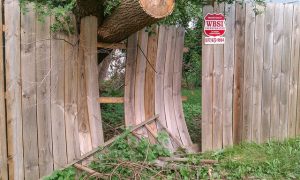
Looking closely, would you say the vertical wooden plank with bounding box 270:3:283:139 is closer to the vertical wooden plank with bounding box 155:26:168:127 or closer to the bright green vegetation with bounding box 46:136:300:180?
the bright green vegetation with bounding box 46:136:300:180

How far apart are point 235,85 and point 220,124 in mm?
566

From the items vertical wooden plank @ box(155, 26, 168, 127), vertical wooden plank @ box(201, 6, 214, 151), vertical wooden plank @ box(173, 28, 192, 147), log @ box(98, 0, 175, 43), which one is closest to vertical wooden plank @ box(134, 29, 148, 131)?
vertical wooden plank @ box(155, 26, 168, 127)

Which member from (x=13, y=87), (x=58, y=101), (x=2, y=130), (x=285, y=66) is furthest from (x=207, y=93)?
(x=2, y=130)

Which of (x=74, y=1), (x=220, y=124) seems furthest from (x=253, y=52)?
(x=74, y=1)

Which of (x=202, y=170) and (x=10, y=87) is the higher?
(x=10, y=87)

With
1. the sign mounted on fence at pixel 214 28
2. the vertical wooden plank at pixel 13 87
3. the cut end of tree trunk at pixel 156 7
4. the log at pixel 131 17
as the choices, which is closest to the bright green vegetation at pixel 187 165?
the vertical wooden plank at pixel 13 87

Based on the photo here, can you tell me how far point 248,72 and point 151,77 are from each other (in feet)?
4.43

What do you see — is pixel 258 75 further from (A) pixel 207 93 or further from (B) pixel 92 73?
(B) pixel 92 73

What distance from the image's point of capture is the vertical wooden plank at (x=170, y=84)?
481 centimetres

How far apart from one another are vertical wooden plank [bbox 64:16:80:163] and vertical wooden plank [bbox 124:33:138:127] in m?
0.67

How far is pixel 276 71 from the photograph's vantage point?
5.21 m

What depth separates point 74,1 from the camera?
3.97 metres

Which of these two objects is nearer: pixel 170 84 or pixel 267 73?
pixel 170 84

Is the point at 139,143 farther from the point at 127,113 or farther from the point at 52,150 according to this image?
the point at 52,150
